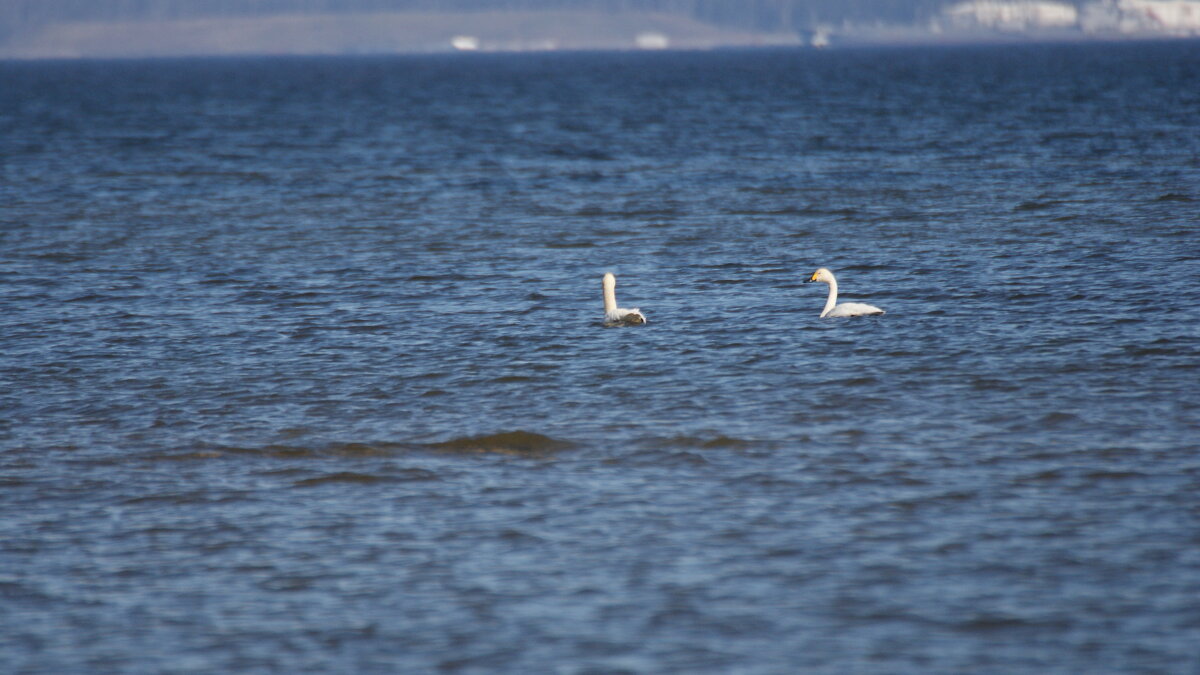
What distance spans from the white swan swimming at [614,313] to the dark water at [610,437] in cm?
46

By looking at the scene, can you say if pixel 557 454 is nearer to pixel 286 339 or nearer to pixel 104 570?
pixel 104 570

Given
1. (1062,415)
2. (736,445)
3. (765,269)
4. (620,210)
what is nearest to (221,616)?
(736,445)

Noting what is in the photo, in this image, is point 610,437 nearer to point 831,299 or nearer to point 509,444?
point 509,444

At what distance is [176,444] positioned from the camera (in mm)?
13773

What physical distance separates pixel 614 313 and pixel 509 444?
6.03m

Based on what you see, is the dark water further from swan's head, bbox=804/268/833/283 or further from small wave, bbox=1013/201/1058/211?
swan's head, bbox=804/268/833/283

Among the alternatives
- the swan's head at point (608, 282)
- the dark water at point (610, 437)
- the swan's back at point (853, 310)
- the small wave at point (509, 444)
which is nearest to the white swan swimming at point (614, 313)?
the swan's head at point (608, 282)

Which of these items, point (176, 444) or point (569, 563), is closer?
point (569, 563)

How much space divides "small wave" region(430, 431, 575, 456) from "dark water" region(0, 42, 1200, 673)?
0.05 metres

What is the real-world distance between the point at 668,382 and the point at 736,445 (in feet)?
9.31

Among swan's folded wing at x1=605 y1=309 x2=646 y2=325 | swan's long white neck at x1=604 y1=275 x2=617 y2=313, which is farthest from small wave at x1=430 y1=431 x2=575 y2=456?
swan's long white neck at x1=604 y1=275 x2=617 y2=313

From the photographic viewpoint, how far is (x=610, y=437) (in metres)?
13.6

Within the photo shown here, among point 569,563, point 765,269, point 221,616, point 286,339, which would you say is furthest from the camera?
point 765,269

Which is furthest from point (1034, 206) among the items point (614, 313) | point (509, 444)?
point (509, 444)
